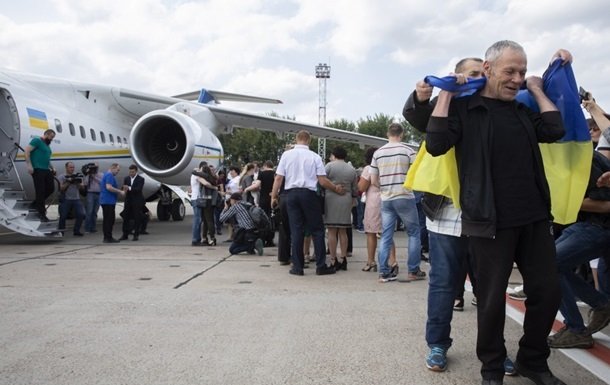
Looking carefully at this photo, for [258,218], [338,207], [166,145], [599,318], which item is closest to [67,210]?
[166,145]

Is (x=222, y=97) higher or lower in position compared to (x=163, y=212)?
higher

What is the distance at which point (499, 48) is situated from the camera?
268 cm

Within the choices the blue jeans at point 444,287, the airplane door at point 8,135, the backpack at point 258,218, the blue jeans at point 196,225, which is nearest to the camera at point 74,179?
the airplane door at point 8,135

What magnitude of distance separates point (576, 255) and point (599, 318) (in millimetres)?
601

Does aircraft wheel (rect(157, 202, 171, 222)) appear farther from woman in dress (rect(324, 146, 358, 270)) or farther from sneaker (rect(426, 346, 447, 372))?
sneaker (rect(426, 346, 447, 372))

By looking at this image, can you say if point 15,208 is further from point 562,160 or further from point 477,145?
point 562,160

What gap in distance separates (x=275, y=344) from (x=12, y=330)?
196cm

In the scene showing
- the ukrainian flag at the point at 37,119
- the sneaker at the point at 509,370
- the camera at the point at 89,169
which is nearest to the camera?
the sneaker at the point at 509,370

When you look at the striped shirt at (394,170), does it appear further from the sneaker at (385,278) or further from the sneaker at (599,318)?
the sneaker at (599,318)

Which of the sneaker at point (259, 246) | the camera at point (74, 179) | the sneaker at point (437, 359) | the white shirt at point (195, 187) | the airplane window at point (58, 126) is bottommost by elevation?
the sneaker at point (437, 359)

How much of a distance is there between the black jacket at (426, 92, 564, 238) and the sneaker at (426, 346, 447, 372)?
33.0 inches

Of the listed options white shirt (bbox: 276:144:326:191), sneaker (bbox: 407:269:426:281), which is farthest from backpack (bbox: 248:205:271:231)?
sneaker (bbox: 407:269:426:281)

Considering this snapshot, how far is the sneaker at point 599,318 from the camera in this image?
3572 millimetres

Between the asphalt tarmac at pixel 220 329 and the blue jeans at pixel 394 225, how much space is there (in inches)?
11.3
